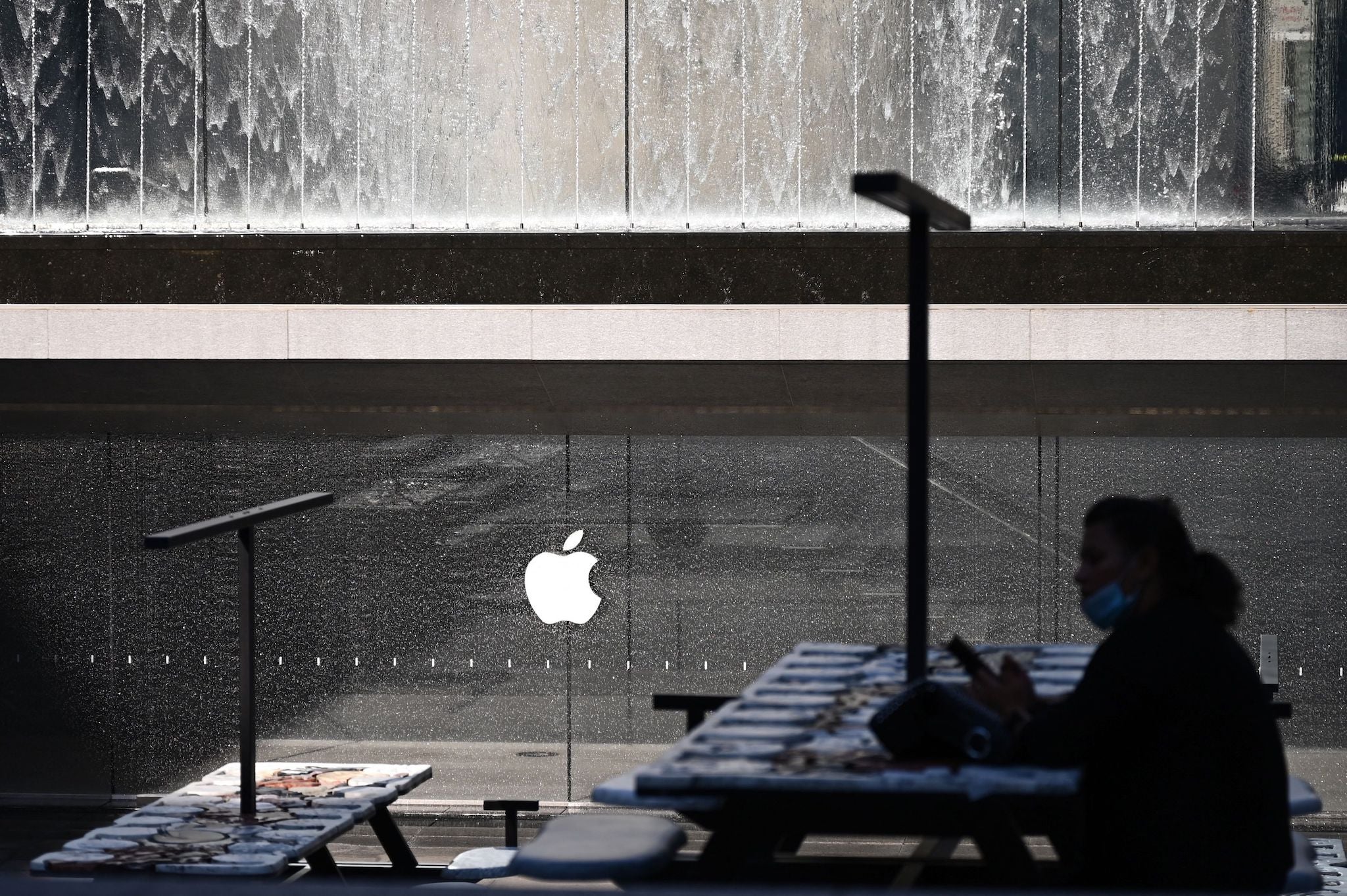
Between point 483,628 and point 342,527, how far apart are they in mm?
1014

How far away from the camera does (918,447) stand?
5137 millimetres

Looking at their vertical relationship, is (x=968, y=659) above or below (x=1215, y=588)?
below

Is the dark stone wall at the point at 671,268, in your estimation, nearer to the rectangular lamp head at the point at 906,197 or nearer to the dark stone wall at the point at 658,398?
the dark stone wall at the point at 658,398

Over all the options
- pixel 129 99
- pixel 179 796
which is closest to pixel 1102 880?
pixel 179 796

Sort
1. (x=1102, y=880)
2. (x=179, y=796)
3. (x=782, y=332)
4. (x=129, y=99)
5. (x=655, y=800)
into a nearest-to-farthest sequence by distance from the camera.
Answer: (x=655, y=800)
(x=1102, y=880)
(x=179, y=796)
(x=782, y=332)
(x=129, y=99)

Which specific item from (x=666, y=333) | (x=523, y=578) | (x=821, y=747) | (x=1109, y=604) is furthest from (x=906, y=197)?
(x=523, y=578)

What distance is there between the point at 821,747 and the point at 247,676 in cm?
350

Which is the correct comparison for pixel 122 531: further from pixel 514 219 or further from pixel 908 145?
pixel 908 145

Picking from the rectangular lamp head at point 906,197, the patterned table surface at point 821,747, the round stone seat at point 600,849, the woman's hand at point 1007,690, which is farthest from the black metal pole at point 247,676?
the woman's hand at point 1007,690

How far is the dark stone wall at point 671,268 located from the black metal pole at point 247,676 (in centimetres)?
337

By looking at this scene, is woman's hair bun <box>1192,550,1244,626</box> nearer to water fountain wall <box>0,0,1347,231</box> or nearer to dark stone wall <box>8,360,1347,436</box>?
dark stone wall <box>8,360,1347,436</box>

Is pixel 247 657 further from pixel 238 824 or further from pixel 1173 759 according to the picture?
pixel 1173 759

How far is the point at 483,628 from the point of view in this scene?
10.7m

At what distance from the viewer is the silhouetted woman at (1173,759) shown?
4227 mm
